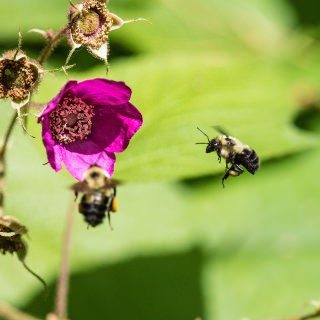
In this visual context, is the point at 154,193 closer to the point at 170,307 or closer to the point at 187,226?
the point at 187,226

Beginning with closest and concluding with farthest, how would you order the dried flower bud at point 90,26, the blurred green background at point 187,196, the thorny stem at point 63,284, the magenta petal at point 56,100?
the magenta petal at point 56,100
the dried flower bud at point 90,26
the thorny stem at point 63,284
the blurred green background at point 187,196

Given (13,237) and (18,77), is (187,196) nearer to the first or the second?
(13,237)

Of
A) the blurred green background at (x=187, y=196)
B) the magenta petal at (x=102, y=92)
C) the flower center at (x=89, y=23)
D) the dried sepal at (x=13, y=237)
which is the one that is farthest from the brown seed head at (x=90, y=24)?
the blurred green background at (x=187, y=196)

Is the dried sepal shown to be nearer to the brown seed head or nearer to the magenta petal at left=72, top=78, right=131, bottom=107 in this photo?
the magenta petal at left=72, top=78, right=131, bottom=107

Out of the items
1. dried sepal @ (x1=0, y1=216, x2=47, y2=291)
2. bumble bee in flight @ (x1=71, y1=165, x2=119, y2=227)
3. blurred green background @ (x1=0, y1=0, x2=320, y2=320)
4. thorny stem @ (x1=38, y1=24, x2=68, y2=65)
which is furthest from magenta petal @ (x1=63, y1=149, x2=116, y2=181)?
blurred green background @ (x1=0, y1=0, x2=320, y2=320)

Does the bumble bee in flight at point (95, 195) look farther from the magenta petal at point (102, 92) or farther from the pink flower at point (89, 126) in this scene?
the magenta petal at point (102, 92)

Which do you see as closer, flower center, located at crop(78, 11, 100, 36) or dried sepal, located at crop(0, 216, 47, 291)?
flower center, located at crop(78, 11, 100, 36)

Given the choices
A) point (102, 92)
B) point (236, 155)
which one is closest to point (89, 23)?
point (102, 92)
